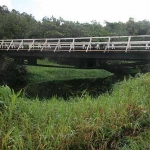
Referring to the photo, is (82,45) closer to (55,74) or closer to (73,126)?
(55,74)

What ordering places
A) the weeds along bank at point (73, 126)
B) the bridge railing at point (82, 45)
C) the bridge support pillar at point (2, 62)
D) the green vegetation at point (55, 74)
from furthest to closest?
1. the green vegetation at point (55, 74)
2. the bridge support pillar at point (2, 62)
3. the bridge railing at point (82, 45)
4. the weeds along bank at point (73, 126)

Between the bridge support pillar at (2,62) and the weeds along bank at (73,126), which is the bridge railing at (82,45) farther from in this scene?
the weeds along bank at (73,126)

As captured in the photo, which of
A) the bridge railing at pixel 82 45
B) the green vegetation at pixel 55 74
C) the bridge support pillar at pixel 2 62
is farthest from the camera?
the green vegetation at pixel 55 74

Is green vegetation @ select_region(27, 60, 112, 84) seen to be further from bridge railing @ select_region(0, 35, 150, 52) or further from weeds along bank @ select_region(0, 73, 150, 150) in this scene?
weeds along bank @ select_region(0, 73, 150, 150)

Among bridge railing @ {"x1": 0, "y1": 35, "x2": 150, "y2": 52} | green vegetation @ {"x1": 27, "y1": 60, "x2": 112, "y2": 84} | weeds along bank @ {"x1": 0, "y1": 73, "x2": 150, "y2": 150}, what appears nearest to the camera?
weeds along bank @ {"x1": 0, "y1": 73, "x2": 150, "y2": 150}

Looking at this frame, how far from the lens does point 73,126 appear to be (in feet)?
17.1

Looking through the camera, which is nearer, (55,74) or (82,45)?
(82,45)

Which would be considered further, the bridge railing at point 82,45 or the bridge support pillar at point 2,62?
the bridge support pillar at point 2,62

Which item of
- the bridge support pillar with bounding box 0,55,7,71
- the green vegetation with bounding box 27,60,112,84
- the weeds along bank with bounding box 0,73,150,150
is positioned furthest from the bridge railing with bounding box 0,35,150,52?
the weeds along bank with bounding box 0,73,150,150

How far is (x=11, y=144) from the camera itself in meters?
4.45

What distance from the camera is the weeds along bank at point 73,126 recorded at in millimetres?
4555

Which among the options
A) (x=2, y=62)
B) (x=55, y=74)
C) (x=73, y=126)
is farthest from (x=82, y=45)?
(x=73, y=126)

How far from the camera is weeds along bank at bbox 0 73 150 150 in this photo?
4.55 m


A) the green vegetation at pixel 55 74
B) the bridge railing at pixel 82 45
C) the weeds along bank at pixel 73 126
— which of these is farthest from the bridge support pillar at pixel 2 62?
the weeds along bank at pixel 73 126
